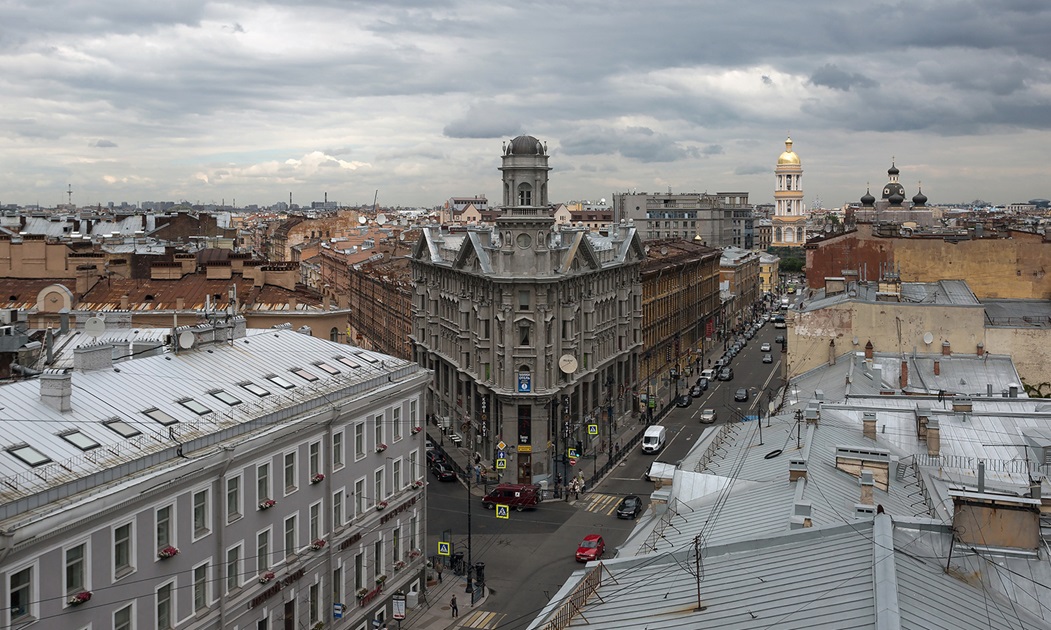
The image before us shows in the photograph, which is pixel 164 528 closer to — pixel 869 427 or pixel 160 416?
pixel 160 416

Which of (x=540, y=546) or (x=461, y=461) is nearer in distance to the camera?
(x=540, y=546)

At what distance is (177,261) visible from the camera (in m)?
74.1

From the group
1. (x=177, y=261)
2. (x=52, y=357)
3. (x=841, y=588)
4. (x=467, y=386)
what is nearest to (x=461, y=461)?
(x=467, y=386)

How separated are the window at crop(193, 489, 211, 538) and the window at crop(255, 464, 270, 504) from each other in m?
2.45

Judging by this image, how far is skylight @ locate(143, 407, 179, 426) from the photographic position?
30.7m

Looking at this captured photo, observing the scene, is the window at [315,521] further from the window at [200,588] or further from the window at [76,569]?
the window at [76,569]

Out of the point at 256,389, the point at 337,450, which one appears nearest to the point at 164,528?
the point at 256,389

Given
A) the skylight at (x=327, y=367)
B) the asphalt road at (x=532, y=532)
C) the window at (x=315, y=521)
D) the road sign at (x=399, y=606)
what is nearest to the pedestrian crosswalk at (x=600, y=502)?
the asphalt road at (x=532, y=532)

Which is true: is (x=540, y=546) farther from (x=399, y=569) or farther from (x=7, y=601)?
(x=7, y=601)

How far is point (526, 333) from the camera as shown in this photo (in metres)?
65.5

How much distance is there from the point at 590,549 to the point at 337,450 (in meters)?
16.2

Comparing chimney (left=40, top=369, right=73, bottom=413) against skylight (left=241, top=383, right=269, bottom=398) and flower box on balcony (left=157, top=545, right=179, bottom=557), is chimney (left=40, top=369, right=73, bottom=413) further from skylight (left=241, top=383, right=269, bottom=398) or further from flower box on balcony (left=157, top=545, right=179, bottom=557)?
skylight (left=241, top=383, right=269, bottom=398)

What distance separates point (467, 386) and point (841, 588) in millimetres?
53442

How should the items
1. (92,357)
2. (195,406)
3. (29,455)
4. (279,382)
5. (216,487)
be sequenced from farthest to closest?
1. (279,382)
2. (92,357)
3. (195,406)
4. (216,487)
5. (29,455)
